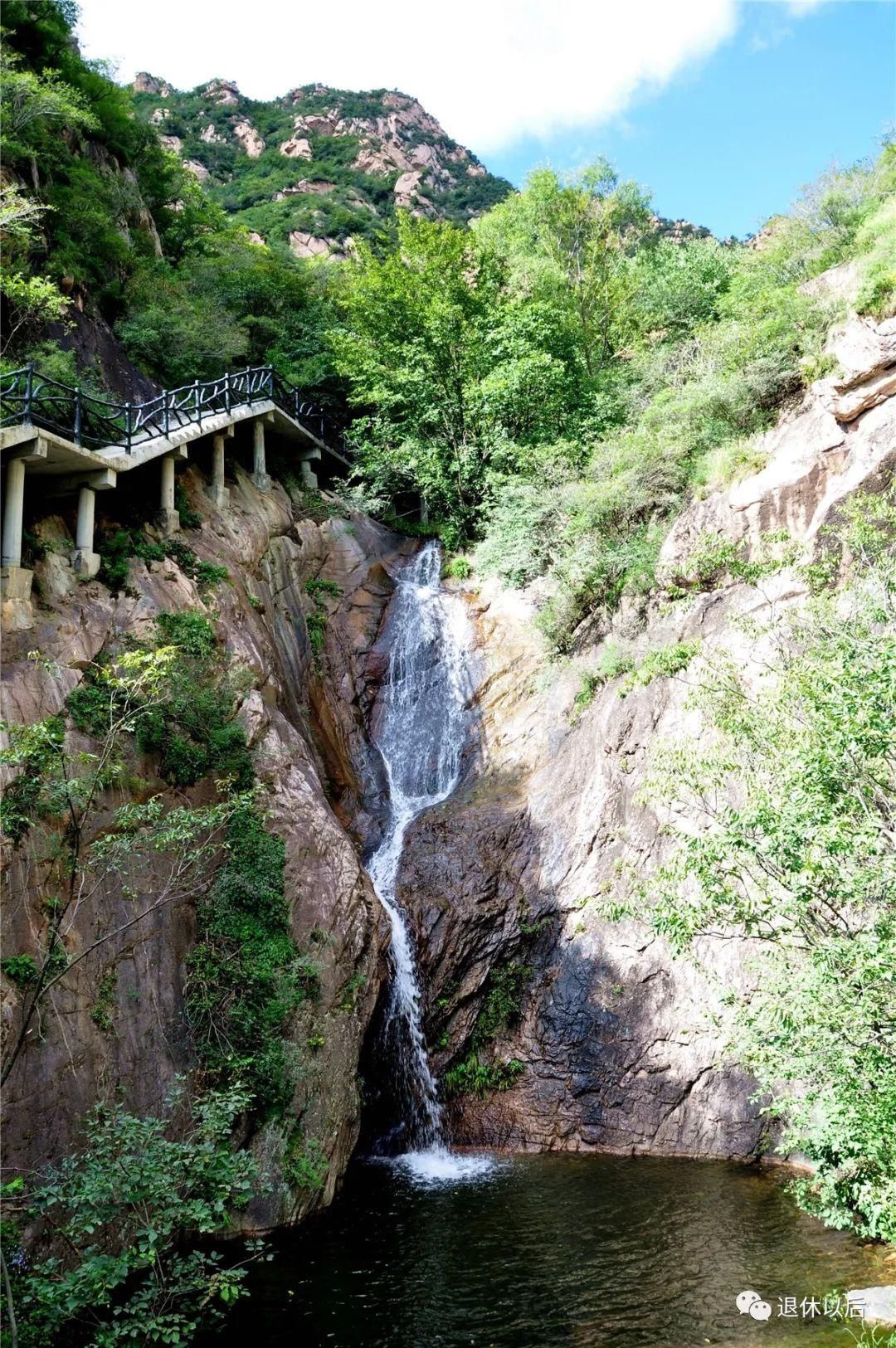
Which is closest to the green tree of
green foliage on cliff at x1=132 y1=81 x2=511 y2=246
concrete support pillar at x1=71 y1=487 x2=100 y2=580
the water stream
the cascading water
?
the cascading water

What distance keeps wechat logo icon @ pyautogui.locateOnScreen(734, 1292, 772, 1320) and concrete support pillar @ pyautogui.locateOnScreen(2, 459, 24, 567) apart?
43.9 feet

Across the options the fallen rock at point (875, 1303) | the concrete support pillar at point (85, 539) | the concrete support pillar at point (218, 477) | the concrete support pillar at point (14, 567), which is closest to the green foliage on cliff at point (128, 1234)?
the fallen rock at point (875, 1303)

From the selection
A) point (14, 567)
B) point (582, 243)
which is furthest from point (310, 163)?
point (14, 567)

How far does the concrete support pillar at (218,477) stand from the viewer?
20.1 metres

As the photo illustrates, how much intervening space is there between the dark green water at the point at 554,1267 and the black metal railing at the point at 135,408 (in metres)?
12.5

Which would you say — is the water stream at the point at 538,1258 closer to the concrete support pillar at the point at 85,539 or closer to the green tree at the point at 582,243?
the concrete support pillar at the point at 85,539

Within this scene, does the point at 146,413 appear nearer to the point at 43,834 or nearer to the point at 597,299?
the point at 43,834

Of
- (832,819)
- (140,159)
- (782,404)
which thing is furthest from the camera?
(140,159)

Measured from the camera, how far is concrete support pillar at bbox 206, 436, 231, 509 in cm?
2008

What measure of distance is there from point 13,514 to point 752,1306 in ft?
46.2

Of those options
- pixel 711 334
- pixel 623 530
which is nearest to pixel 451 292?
pixel 711 334

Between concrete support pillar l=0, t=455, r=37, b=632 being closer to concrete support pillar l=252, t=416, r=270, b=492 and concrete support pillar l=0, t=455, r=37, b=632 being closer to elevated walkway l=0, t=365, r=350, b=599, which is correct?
elevated walkway l=0, t=365, r=350, b=599

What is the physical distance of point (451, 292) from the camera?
2766 centimetres

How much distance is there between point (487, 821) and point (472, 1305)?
9.13 metres
